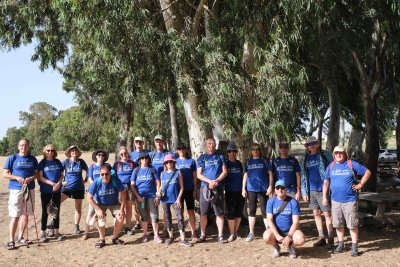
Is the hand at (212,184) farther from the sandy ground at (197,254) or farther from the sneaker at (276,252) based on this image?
the sneaker at (276,252)

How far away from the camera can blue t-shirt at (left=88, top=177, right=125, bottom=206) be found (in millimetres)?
7629

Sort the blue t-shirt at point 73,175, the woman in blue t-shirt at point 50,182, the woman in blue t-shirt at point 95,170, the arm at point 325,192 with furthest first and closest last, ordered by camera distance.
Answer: the blue t-shirt at point 73,175, the woman in blue t-shirt at point 95,170, the woman in blue t-shirt at point 50,182, the arm at point 325,192

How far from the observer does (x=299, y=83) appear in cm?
755

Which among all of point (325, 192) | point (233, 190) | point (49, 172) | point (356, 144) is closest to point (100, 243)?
point (49, 172)

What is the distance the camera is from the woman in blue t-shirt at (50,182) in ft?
26.3

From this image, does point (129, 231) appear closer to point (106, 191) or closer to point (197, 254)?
point (106, 191)

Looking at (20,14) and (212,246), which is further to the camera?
(20,14)

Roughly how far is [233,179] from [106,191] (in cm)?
218

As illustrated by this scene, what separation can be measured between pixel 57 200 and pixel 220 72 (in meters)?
3.71

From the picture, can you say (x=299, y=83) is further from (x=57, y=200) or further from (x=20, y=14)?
(x=20, y=14)

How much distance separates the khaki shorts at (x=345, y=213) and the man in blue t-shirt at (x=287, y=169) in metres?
0.91

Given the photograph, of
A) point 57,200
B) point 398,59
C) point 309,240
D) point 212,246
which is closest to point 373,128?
point 398,59

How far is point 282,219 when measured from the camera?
6.60 meters

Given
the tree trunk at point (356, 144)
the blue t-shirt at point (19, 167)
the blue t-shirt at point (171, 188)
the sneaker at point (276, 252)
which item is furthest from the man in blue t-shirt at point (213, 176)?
the tree trunk at point (356, 144)
